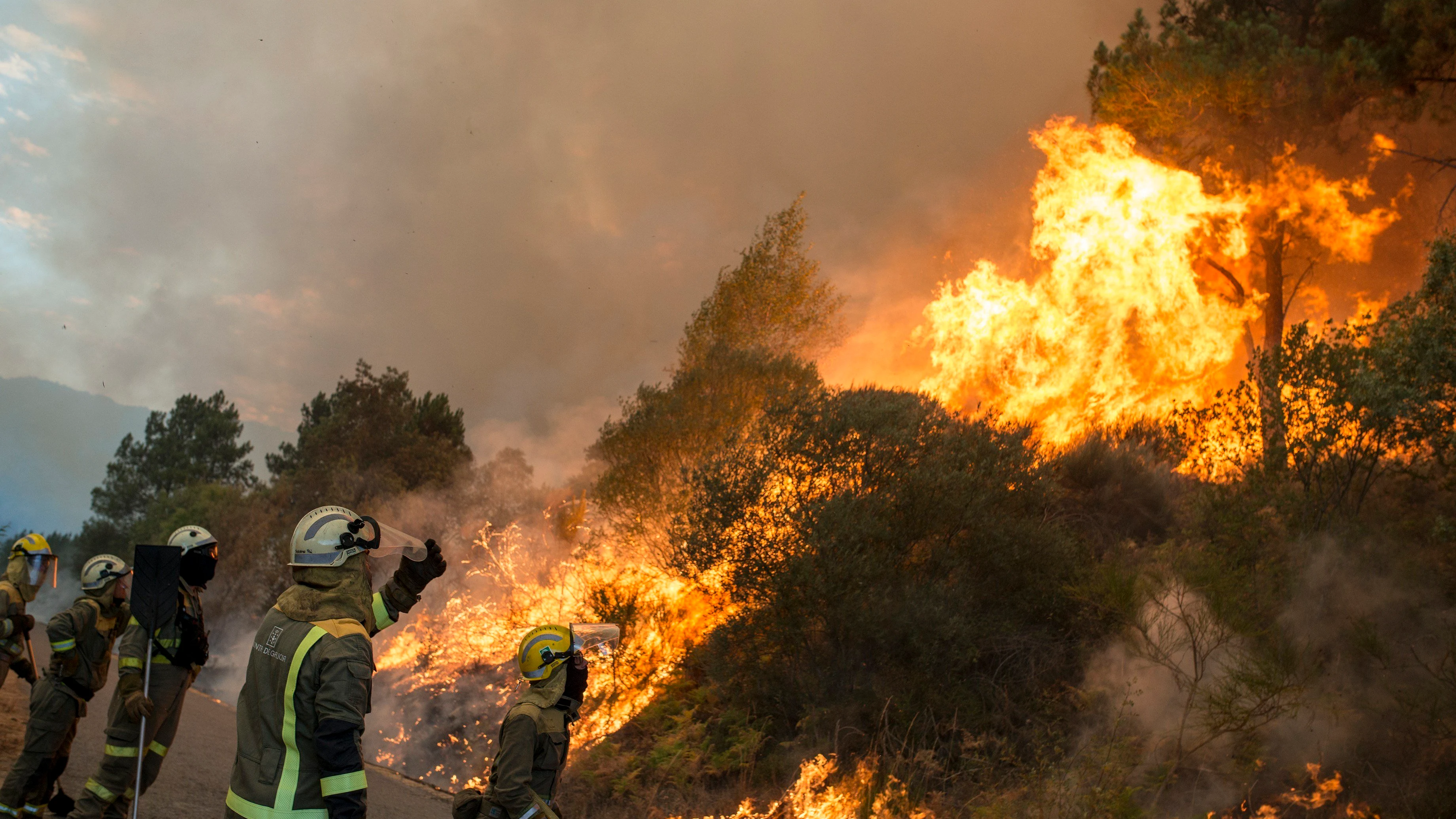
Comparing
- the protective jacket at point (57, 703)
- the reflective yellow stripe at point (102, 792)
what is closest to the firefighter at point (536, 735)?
the reflective yellow stripe at point (102, 792)

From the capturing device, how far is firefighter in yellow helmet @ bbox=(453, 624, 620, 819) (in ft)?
16.3

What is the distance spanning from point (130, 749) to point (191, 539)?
155 cm

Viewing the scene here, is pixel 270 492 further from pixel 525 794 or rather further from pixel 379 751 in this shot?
pixel 525 794

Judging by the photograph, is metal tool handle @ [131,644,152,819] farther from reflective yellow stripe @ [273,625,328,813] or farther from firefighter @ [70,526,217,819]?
reflective yellow stripe @ [273,625,328,813]

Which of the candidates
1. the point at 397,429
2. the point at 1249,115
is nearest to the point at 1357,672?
the point at 1249,115

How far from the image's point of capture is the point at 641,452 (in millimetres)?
23094

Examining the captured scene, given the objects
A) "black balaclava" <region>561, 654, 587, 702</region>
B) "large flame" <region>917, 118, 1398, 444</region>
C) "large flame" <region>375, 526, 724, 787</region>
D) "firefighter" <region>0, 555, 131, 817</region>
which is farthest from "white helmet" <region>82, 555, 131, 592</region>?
"large flame" <region>917, 118, 1398, 444</region>

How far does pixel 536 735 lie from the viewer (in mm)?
5176

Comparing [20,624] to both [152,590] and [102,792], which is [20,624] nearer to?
[102,792]

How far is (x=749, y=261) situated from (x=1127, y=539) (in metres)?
14.0

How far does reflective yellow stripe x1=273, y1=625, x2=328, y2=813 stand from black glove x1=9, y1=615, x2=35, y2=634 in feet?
19.0

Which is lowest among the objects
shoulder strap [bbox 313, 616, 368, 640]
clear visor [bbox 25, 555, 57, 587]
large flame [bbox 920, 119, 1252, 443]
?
shoulder strap [bbox 313, 616, 368, 640]

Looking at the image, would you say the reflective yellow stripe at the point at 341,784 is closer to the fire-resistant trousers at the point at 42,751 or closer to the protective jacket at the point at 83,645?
Result: the protective jacket at the point at 83,645

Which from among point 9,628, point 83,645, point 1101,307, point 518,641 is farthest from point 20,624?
point 1101,307
